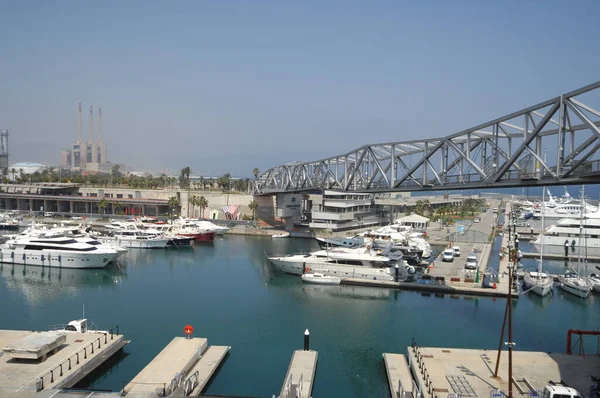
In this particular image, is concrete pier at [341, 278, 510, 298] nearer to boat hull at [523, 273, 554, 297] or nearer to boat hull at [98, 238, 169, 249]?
boat hull at [523, 273, 554, 297]

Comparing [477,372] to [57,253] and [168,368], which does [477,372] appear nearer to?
[168,368]

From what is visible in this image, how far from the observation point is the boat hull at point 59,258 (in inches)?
1522

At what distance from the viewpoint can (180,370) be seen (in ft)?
57.6

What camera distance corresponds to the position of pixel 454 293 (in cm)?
3244

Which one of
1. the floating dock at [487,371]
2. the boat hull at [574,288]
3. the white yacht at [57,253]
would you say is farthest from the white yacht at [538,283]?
the white yacht at [57,253]

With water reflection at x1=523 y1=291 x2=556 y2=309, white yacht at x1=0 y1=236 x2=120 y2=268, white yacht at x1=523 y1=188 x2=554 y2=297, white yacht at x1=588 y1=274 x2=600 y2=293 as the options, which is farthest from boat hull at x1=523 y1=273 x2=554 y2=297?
white yacht at x1=0 y1=236 x2=120 y2=268

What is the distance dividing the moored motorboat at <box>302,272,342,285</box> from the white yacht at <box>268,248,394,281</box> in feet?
2.11

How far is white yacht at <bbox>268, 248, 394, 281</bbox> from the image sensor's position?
35.6 meters

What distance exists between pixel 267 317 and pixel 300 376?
393 inches

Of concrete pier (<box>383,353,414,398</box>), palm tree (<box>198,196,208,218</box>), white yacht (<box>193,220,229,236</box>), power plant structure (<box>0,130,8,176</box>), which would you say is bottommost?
concrete pier (<box>383,353,414,398</box>)

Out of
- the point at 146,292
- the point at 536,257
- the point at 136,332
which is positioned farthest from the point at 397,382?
the point at 536,257

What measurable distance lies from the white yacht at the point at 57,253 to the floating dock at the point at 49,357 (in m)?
18.5

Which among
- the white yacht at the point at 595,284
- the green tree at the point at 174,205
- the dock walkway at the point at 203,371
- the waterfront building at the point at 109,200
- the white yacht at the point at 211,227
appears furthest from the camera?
the waterfront building at the point at 109,200

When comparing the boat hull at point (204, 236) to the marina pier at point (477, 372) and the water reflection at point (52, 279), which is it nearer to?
the water reflection at point (52, 279)
